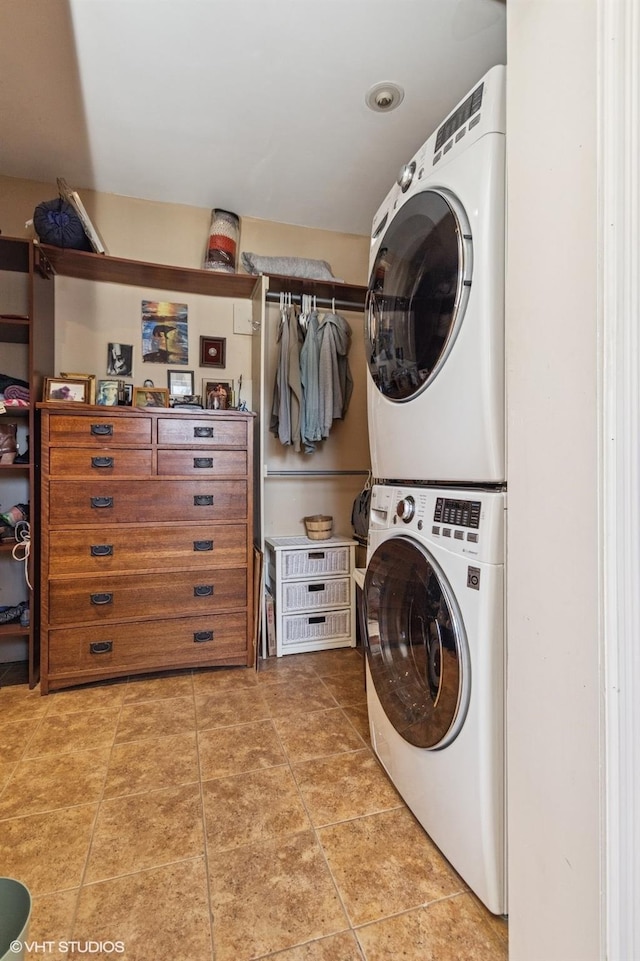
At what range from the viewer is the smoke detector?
1708mm

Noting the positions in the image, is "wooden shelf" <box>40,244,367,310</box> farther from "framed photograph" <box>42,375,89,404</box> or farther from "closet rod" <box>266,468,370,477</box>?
"closet rod" <box>266,468,370,477</box>

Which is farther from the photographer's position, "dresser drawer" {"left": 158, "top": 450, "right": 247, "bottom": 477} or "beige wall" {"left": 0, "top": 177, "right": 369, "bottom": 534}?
"beige wall" {"left": 0, "top": 177, "right": 369, "bottom": 534}

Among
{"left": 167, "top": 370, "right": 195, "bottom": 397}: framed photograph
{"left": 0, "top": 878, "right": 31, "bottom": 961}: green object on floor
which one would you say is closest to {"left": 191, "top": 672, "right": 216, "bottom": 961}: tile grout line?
{"left": 0, "top": 878, "right": 31, "bottom": 961}: green object on floor

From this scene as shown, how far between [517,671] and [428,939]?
2.12 ft

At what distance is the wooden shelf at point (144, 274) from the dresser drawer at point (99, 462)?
983mm

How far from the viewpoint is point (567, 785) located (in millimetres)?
687

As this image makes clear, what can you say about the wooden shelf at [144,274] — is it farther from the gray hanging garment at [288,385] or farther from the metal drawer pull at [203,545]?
the metal drawer pull at [203,545]

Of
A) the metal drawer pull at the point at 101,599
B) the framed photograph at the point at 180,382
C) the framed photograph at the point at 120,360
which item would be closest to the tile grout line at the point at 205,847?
the metal drawer pull at the point at 101,599

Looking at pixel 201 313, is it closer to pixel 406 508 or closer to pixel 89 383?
pixel 89 383

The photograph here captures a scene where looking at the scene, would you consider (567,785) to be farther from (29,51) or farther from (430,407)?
(29,51)

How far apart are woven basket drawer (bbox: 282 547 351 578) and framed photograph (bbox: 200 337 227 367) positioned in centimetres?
121

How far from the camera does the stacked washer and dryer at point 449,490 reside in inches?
35.7

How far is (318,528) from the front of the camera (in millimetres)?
2496

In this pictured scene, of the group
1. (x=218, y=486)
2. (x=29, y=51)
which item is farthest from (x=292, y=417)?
(x=29, y=51)
